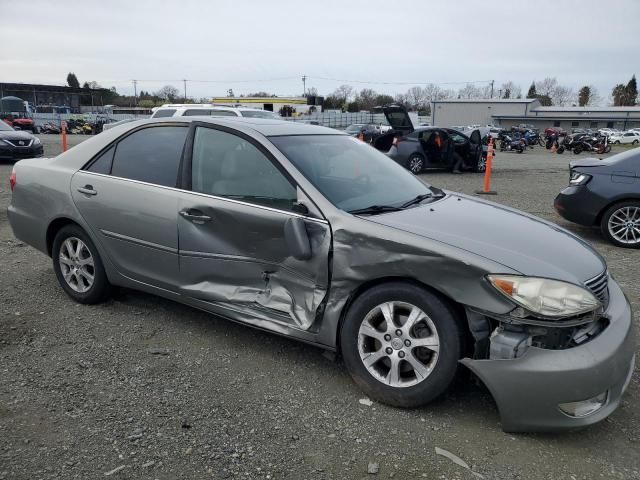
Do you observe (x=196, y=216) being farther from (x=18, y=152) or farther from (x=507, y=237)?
(x=18, y=152)

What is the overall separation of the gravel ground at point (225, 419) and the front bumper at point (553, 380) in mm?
181

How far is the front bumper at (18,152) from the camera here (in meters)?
15.0

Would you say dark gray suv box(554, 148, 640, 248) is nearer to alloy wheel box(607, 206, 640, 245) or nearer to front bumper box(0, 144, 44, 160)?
alloy wheel box(607, 206, 640, 245)

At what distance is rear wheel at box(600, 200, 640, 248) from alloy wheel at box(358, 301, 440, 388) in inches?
208

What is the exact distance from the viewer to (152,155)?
395 centimetres

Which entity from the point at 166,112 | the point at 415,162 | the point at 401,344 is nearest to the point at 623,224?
the point at 401,344

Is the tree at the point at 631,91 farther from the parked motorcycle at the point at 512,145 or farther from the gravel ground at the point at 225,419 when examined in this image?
the gravel ground at the point at 225,419

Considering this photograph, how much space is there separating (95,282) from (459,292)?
2.96 metres

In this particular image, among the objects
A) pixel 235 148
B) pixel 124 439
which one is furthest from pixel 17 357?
pixel 235 148

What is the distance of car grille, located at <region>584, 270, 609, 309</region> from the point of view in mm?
2816

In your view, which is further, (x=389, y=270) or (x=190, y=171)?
(x=190, y=171)

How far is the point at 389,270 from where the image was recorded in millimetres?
2885

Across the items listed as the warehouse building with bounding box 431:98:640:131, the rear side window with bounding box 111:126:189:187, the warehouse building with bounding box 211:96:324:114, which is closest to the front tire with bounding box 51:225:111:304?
the rear side window with bounding box 111:126:189:187

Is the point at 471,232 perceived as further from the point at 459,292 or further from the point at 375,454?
the point at 375,454
